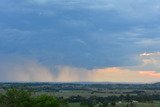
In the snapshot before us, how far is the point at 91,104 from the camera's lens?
181 metres

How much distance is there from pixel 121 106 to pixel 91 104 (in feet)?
49.4

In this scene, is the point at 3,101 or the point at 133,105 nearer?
the point at 3,101

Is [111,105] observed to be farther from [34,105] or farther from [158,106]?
[34,105]

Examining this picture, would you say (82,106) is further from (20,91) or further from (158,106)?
(20,91)

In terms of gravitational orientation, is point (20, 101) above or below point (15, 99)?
below

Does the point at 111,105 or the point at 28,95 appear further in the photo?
the point at 111,105

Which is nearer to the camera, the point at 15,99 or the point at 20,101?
the point at 20,101

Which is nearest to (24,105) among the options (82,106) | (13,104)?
(13,104)

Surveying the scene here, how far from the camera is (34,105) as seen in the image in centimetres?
9756

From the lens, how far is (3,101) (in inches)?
3821

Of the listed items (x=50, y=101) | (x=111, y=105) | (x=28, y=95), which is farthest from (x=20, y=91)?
(x=111, y=105)

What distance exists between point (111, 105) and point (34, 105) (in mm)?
87598

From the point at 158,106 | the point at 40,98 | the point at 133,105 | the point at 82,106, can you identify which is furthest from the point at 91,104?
the point at 40,98

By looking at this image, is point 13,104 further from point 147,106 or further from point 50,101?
point 147,106
